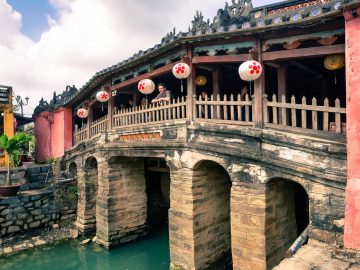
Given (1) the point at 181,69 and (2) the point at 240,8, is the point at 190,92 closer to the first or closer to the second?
(1) the point at 181,69

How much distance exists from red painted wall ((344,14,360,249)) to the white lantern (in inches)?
69.8

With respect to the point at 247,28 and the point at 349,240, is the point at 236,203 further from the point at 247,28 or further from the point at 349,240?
the point at 247,28

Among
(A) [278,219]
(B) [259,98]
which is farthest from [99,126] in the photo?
(A) [278,219]

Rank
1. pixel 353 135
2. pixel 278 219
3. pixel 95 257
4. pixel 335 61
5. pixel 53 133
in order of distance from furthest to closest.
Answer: pixel 53 133
pixel 95 257
pixel 278 219
pixel 335 61
pixel 353 135

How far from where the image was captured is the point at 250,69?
244 inches

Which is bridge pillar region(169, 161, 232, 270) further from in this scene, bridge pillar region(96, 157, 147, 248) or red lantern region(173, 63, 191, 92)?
bridge pillar region(96, 157, 147, 248)

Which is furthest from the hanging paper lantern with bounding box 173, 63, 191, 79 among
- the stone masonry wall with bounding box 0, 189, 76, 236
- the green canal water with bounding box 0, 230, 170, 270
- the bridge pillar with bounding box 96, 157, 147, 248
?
the stone masonry wall with bounding box 0, 189, 76, 236

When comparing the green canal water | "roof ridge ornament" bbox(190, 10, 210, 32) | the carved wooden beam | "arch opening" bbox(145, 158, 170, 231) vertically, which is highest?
"roof ridge ornament" bbox(190, 10, 210, 32)

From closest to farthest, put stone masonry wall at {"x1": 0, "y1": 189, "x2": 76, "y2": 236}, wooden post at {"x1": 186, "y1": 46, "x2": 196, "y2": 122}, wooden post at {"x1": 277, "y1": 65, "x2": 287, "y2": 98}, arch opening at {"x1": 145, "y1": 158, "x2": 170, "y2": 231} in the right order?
1. wooden post at {"x1": 277, "y1": 65, "x2": 287, "y2": 98}
2. wooden post at {"x1": 186, "y1": 46, "x2": 196, "y2": 122}
3. stone masonry wall at {"x1": 0, "y1": 189, "x2": 76, "y2": 236}
4. arch opening at {"x1": 145, "y1": 158, "x2": 170, "y2": 231}

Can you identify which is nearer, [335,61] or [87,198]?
[335,61]

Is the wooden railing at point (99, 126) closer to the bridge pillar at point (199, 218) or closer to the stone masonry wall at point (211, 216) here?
the bridge pillar at point (199, 218)

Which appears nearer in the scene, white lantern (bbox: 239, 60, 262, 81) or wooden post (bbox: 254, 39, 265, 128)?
white lantern (bbox: 239, 60, 262, 81)

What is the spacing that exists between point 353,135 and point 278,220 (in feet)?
9.01

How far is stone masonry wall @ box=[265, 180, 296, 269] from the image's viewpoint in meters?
6.40
